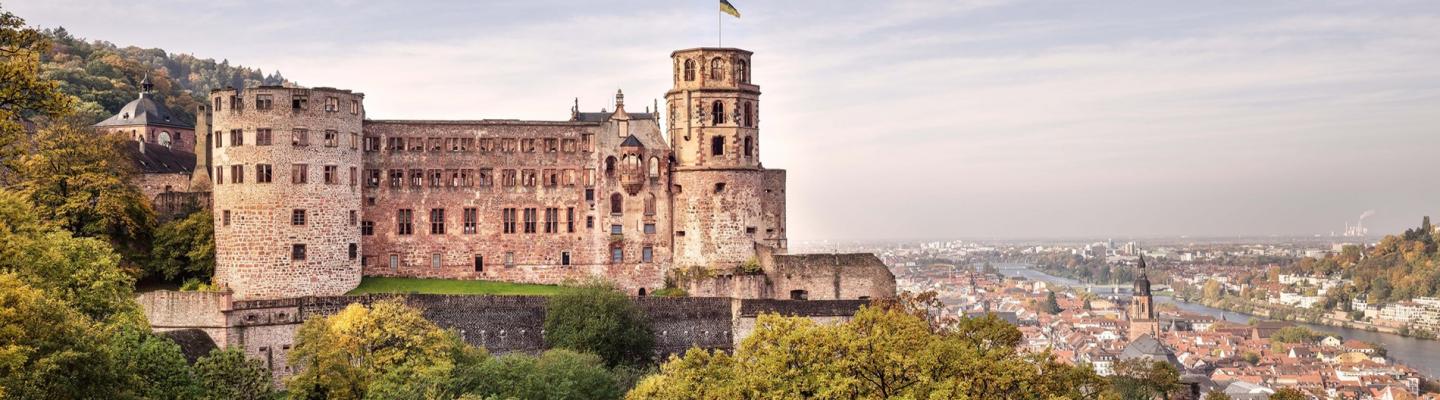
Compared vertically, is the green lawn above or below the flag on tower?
below

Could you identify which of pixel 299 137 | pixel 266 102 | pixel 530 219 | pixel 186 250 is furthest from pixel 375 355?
pixel 530 219

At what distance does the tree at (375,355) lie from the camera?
162ft

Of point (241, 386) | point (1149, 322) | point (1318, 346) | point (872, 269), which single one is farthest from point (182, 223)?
point (1318, 346)

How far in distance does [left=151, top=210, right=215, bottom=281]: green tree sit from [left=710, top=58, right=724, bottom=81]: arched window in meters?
22.4

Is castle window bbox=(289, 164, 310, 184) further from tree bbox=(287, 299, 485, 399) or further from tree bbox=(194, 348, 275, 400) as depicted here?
tree bbox=(194, 348, 275, 400)

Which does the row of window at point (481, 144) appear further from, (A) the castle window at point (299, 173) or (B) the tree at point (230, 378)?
(B) the tree at point (230, 378)

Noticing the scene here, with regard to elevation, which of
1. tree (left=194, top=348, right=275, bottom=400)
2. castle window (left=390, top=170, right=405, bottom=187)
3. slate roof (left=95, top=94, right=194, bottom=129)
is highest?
slate roof (left=95, top=94, right=194, bottom=129)

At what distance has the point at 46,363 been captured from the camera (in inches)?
1318

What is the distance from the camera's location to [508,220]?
70688 millimetres

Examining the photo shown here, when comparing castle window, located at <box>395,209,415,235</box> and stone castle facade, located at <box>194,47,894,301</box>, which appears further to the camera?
castle window, located at <box>395,209,415,235</box>

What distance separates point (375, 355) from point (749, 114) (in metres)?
24.0

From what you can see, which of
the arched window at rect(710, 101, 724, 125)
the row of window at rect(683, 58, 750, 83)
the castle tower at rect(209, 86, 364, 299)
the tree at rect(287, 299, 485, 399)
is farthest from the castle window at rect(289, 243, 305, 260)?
the arched window at rect(710, 101, 724, 125)

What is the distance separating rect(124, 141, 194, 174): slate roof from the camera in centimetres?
7081

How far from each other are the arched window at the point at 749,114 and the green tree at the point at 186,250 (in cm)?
2345
